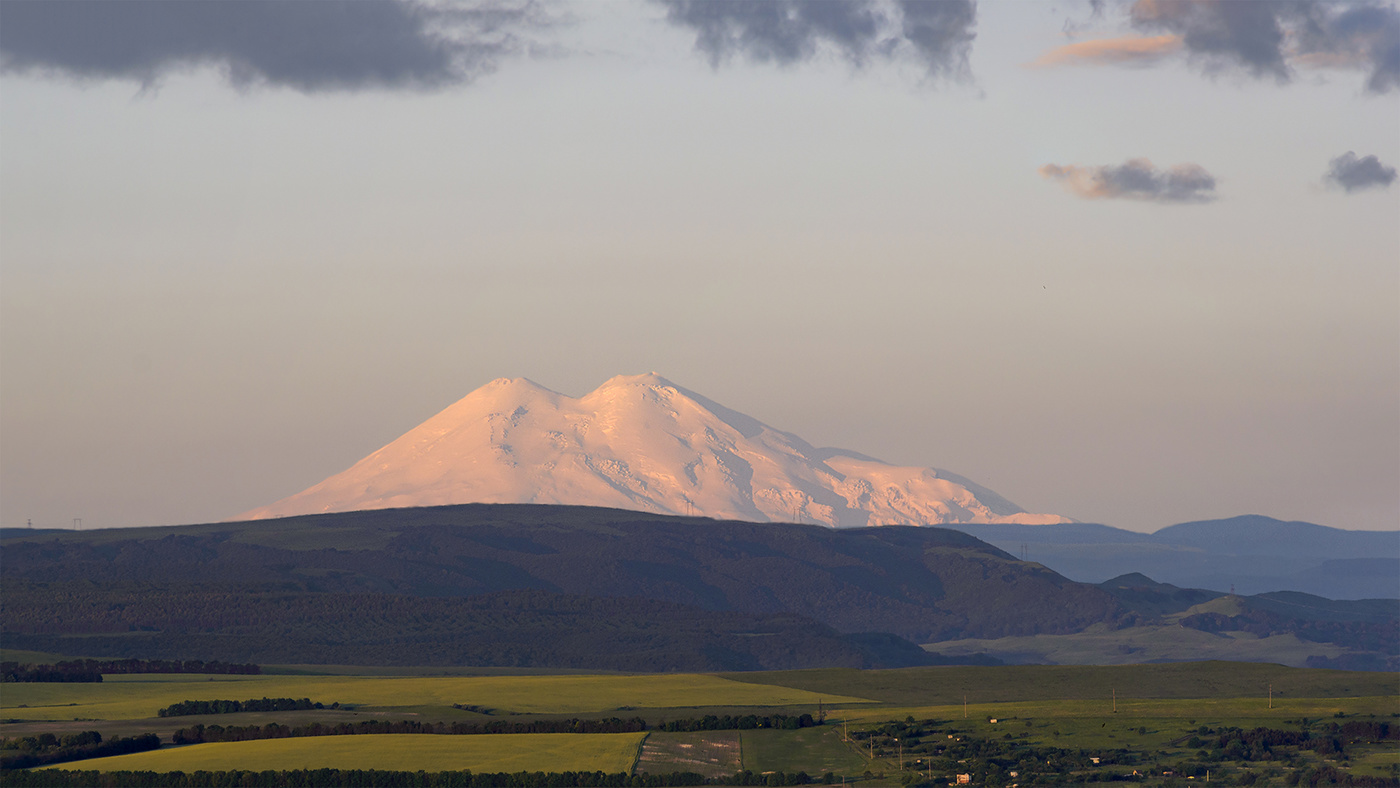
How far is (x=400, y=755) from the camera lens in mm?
142750

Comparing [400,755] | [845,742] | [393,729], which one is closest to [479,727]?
[393,729]

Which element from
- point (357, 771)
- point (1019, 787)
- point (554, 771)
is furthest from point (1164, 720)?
point (357, 771)

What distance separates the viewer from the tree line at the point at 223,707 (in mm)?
187250

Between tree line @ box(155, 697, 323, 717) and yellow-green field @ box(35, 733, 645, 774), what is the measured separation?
37791 mm

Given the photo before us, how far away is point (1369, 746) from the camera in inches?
5876

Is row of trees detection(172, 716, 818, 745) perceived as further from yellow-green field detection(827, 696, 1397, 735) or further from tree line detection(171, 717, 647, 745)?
yellow-green field detection(827, 696, 1397, 735)

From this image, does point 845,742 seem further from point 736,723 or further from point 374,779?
point 374,779

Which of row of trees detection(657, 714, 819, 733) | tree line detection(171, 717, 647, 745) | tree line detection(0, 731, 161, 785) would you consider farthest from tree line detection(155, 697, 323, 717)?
row of trees detection(657, 714, 819, 733)

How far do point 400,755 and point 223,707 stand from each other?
186 ft

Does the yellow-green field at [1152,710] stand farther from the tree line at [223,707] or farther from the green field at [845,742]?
the tree line at [223,707]

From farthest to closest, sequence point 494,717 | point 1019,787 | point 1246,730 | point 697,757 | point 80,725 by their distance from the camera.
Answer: point 494,717
point 80,725
point 1246,730
point 697,757
point 1019,787

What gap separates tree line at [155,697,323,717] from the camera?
614 feet

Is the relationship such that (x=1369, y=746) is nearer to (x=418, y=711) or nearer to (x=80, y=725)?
(x=418, y=711)

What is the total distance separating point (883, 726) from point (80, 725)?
7637 centimetres
